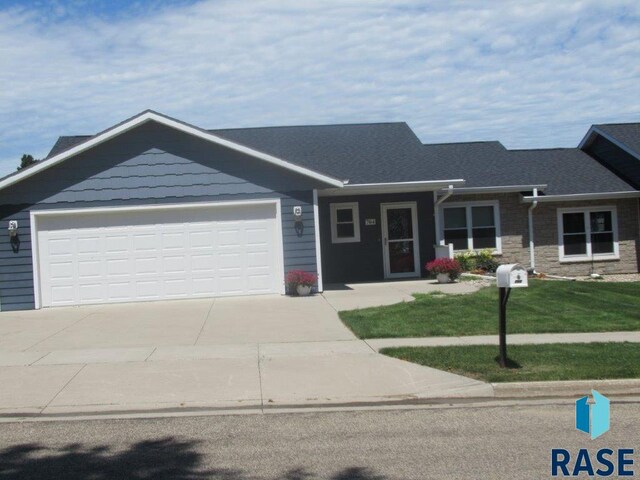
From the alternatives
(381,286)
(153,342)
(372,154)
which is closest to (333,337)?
(153,342)

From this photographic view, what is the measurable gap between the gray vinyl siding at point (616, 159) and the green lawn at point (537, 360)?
14.0 meters

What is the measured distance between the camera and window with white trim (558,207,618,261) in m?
22.4

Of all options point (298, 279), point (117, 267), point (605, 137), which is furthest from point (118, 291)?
point (605, 137)

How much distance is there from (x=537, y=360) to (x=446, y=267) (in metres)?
9.01

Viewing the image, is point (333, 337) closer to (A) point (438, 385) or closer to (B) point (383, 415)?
(A) point (438, 385)

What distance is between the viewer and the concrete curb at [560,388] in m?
8.22

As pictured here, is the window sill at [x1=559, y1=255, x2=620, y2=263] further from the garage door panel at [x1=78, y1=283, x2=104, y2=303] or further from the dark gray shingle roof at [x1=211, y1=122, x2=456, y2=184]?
the garage door panel at [x1=78, y1=283, x2=104, y2=303]

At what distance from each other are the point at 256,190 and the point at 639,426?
1170 cm

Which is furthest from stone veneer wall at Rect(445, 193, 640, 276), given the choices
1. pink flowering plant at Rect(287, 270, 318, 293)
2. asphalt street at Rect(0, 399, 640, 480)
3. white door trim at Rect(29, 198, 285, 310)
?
asphalt street at Rect(0, 399, 640, 480)

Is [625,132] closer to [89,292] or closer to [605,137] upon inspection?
[605,137]

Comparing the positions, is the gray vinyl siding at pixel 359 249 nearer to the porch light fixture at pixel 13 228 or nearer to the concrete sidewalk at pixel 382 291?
the concrete sidewalk at pixel 382 291

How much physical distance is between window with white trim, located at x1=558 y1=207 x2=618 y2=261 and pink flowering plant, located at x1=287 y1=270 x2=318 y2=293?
9462 mm

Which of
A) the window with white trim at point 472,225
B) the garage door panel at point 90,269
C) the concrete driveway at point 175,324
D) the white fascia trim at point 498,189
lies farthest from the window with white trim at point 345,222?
the garage door panel at point 90,269

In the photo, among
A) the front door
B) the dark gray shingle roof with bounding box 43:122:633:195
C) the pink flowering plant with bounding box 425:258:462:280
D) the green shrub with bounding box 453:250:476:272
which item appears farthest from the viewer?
the green shrub with bounding box 453:250:476:272
